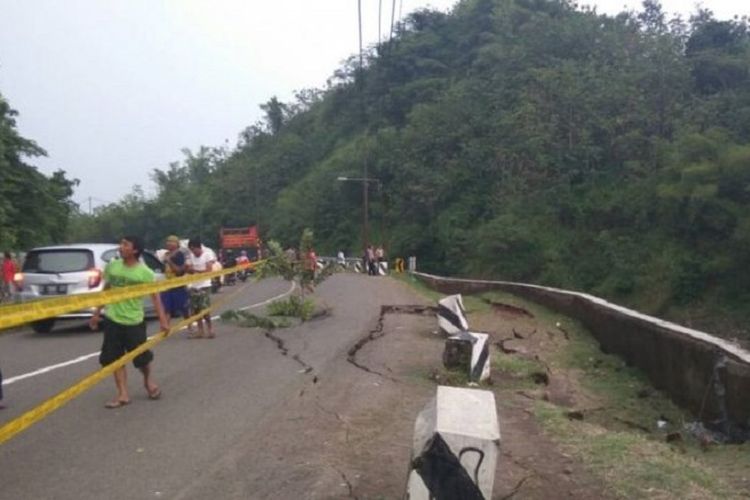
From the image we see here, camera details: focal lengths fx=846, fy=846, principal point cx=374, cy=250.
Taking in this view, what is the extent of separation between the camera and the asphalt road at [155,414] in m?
5.50

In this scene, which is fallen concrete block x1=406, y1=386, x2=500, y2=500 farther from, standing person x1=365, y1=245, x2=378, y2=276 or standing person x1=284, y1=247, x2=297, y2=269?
standing person x1=365, y1=245, x2=378, y2=276

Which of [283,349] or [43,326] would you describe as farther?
[43,326]

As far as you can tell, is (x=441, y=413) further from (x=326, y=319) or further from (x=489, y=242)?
(x=489, y=242)

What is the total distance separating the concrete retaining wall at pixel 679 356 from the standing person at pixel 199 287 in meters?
6.15

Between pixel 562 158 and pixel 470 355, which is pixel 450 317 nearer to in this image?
pixel 470 355

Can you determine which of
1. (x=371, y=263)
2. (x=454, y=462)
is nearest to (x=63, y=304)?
(x=454, y=462)

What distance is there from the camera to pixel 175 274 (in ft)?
45.5

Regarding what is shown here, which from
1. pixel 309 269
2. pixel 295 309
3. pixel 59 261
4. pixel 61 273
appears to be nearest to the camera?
pixel 61 273

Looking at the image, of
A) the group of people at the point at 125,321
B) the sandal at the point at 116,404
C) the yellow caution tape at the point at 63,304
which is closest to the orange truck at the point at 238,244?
the yellow caution tape at the point at 63,304

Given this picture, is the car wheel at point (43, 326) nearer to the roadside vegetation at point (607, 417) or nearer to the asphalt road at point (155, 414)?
the asphalt road at point (155, 414)

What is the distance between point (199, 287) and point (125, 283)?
5152mm

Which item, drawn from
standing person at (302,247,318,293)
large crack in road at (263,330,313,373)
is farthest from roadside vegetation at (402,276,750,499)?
standing person at (302,247,318,293)

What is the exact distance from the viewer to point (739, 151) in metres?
37.6

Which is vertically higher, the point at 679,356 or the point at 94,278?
the point at 94,278
